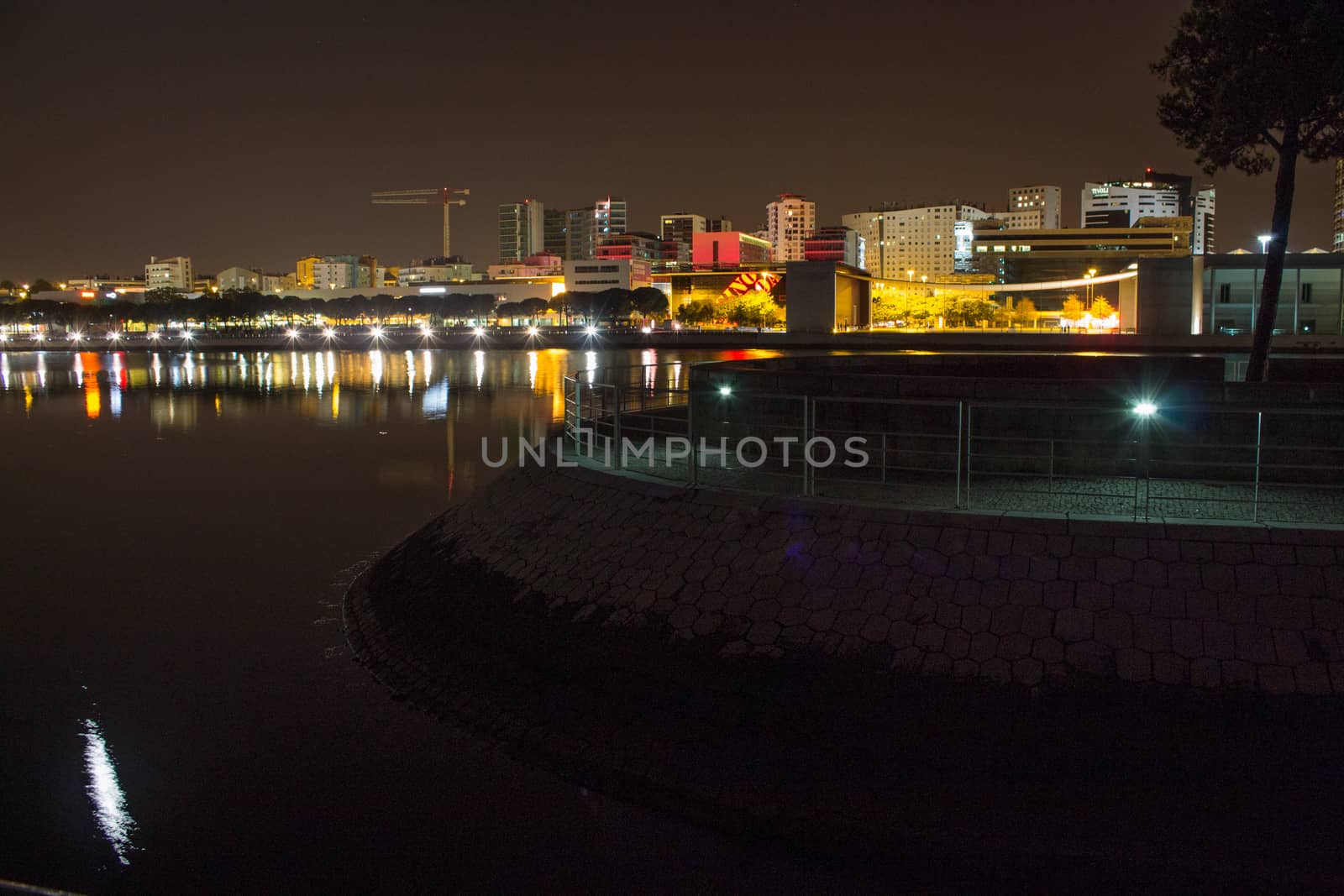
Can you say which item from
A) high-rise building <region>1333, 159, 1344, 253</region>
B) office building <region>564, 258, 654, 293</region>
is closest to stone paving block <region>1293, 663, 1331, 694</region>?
office building <region>564, 258, 654, 293</region>

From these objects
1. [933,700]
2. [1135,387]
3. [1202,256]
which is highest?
[1202,256]

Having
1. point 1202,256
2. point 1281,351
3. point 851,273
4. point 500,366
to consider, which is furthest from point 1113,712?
point 851,273

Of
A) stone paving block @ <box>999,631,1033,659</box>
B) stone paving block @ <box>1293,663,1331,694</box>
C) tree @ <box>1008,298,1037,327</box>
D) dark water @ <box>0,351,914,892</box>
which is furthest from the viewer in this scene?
tree @ <box>1008,298,1037,327</box>

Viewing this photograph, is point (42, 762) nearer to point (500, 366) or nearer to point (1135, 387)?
point (1135, 387)

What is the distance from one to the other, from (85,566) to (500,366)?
48273 millimetres

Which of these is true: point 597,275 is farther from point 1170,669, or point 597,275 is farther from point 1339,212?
point 1170,669

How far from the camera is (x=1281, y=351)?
3681cm

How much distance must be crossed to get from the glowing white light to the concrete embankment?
2.48 m

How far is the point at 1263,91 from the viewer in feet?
43.5

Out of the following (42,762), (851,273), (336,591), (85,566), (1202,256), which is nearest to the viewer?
(42,762)

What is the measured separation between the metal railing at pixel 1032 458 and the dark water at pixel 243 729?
12.8ft

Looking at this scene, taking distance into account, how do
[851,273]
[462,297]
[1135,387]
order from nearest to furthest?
[1135,387], [851,273], [462,297]

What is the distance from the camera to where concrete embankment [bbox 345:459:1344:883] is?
263 inches

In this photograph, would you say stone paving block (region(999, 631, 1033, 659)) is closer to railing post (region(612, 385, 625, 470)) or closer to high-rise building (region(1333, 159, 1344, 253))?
railing post (region(612, 385, 625, 470))
